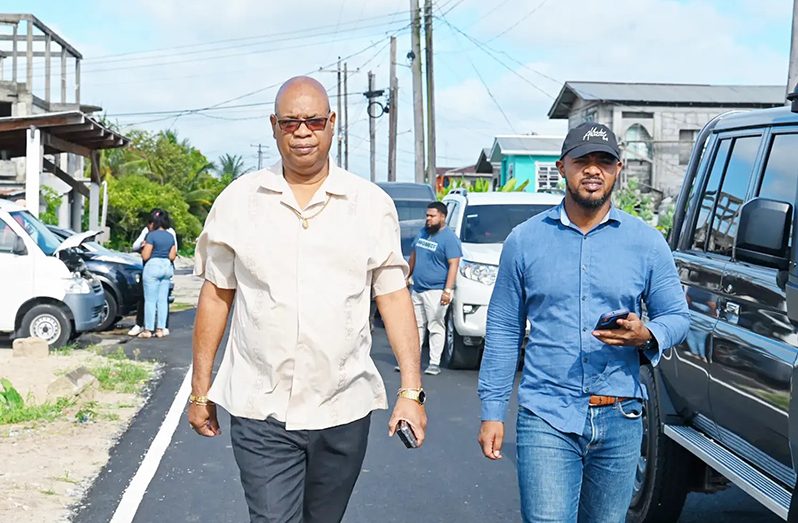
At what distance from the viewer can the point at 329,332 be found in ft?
12.8

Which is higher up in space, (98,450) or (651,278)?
(651,278)

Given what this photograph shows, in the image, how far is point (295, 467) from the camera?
399 centimetres

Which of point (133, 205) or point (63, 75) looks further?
point (133, 205)

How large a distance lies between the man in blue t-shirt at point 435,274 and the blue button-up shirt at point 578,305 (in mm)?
7736

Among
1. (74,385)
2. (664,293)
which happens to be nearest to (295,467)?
(664,293)

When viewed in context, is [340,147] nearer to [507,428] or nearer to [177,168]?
[177,168]

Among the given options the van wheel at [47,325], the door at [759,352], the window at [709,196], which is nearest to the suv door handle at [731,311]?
the door at [759,352]

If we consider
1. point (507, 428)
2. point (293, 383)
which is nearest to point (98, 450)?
point (507, 428)

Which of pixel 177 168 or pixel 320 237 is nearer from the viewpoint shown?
pixel 320 237

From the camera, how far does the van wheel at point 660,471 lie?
18.6ft

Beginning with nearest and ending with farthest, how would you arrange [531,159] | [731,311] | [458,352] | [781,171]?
[781,171] < [731,311] < [458,352] < [531,159]

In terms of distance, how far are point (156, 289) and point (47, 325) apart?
68.6 inches

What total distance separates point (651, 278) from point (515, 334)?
548 millimetres

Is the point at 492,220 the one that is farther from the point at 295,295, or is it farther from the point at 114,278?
the point at 295,295
